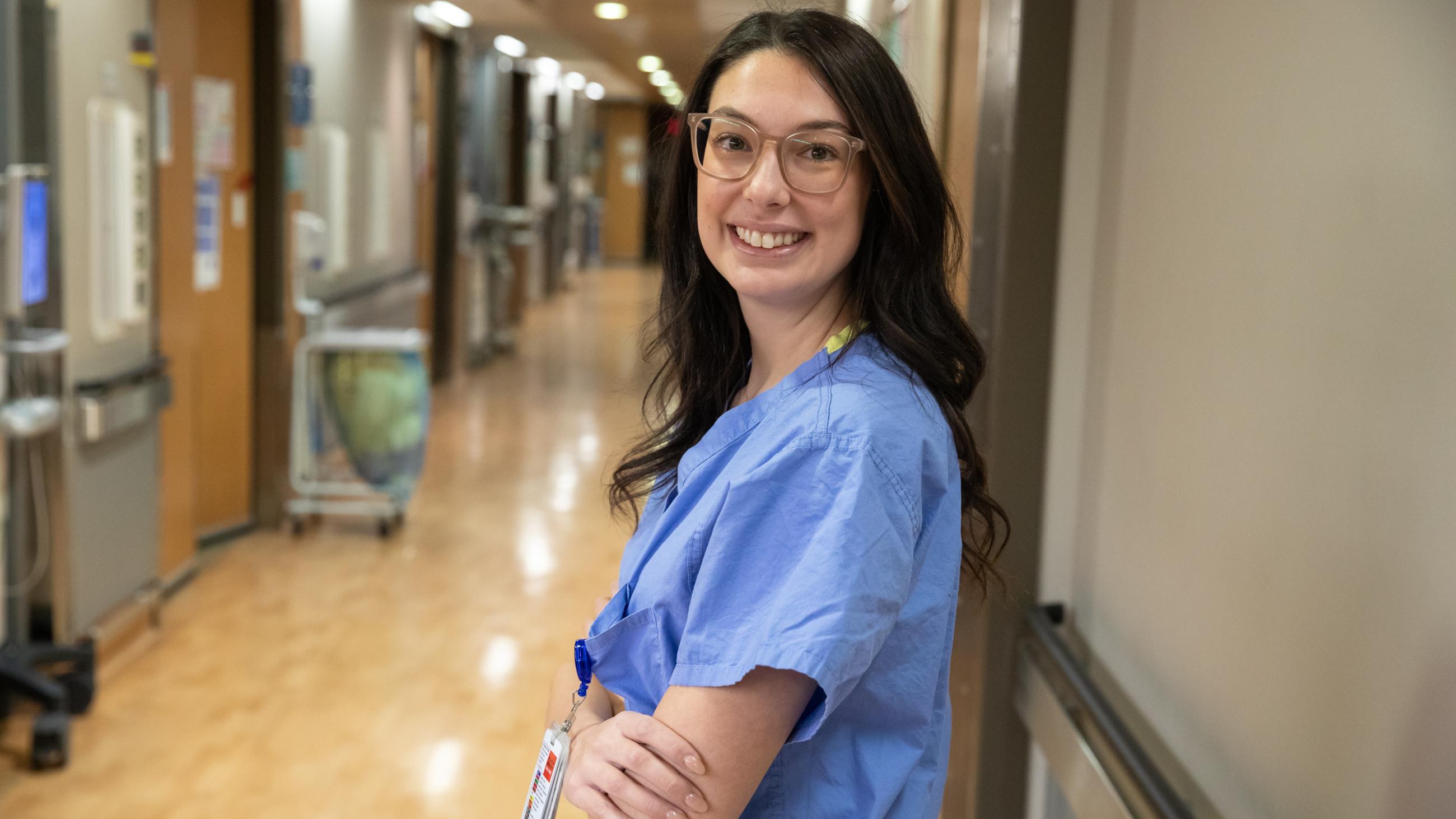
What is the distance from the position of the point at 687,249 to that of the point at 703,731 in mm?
611

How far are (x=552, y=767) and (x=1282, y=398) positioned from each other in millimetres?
792

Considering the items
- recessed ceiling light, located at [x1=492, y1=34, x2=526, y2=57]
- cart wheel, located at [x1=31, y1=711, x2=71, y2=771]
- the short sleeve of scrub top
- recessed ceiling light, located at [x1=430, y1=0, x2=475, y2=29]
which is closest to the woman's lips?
the short sleeve of scrub top

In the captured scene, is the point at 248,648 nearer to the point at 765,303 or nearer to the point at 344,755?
the point at 344,755

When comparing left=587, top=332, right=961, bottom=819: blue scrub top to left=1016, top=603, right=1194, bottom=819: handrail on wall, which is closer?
left=587, top=332, right=961, bottom=819: blue scrub top

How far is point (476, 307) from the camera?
1070 cm

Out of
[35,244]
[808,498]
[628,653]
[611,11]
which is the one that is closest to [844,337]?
[808,498]

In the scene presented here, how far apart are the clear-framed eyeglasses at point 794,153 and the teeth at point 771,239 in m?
0.05

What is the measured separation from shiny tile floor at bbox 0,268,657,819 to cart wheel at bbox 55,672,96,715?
0.05 metres

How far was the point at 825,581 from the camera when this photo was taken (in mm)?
954

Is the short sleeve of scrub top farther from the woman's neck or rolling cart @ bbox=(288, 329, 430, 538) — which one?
rolling cart @ bbox=(288, 329, 430, 538)

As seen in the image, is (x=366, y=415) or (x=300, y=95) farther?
(x=300, y=95)

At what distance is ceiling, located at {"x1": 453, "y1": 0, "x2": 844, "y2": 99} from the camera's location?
7.59 meters

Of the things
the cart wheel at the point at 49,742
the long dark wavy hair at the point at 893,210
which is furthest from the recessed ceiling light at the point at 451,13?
the long dark wavy hair at the point at 893,210

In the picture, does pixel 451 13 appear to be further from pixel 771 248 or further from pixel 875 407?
pixel 875 407
